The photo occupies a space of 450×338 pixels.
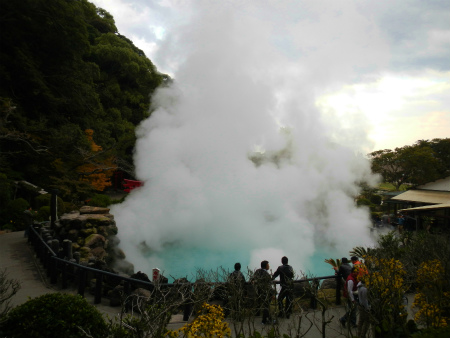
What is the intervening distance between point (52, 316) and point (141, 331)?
4.24 feet

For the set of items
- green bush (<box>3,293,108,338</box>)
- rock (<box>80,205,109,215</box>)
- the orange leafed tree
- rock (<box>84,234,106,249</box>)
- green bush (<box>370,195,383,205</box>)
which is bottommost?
green bush (<box>3,293,108,338</box>)

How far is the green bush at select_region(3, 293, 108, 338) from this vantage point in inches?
145

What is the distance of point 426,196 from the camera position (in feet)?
62.3

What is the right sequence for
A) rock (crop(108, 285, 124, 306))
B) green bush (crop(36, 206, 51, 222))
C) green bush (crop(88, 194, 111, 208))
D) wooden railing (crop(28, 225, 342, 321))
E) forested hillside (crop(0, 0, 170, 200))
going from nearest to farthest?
wooden railing (crop(28, 225, 342, 321)), rock (crop(108, 285, 124, 306)), green bush (crop(36, 206, 51, 222)), forested hillside (crop(0, 0, 170, 200)), green bush (crop(88, 194, 111, 208))

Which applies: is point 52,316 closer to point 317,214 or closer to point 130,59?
point 317,214

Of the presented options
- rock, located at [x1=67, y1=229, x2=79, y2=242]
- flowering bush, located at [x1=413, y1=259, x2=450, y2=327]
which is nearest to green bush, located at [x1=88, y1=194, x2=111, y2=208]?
rock, located at [x1=67, y1=229, x2=79, y2=242]

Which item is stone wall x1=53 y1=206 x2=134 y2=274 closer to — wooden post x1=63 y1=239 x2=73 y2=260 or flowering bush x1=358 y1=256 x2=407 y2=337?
wooden post x1=63 y1=239 x2=73 y2=260

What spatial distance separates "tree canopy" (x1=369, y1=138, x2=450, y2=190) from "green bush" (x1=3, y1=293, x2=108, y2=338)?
91.2 ft

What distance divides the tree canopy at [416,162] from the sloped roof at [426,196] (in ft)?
19.2

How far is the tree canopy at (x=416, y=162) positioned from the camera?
25703mm

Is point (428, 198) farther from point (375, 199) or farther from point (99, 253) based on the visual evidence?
point (99, 253)

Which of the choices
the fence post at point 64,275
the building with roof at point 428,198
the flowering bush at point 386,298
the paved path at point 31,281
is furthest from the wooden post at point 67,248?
the building with roof at point 428,198

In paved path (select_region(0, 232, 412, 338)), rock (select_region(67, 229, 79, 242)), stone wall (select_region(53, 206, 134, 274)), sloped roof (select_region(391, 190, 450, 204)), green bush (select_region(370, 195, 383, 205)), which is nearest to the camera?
paved path (select_region(0, 232, 412, 338))

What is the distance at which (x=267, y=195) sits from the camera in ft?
51.6
